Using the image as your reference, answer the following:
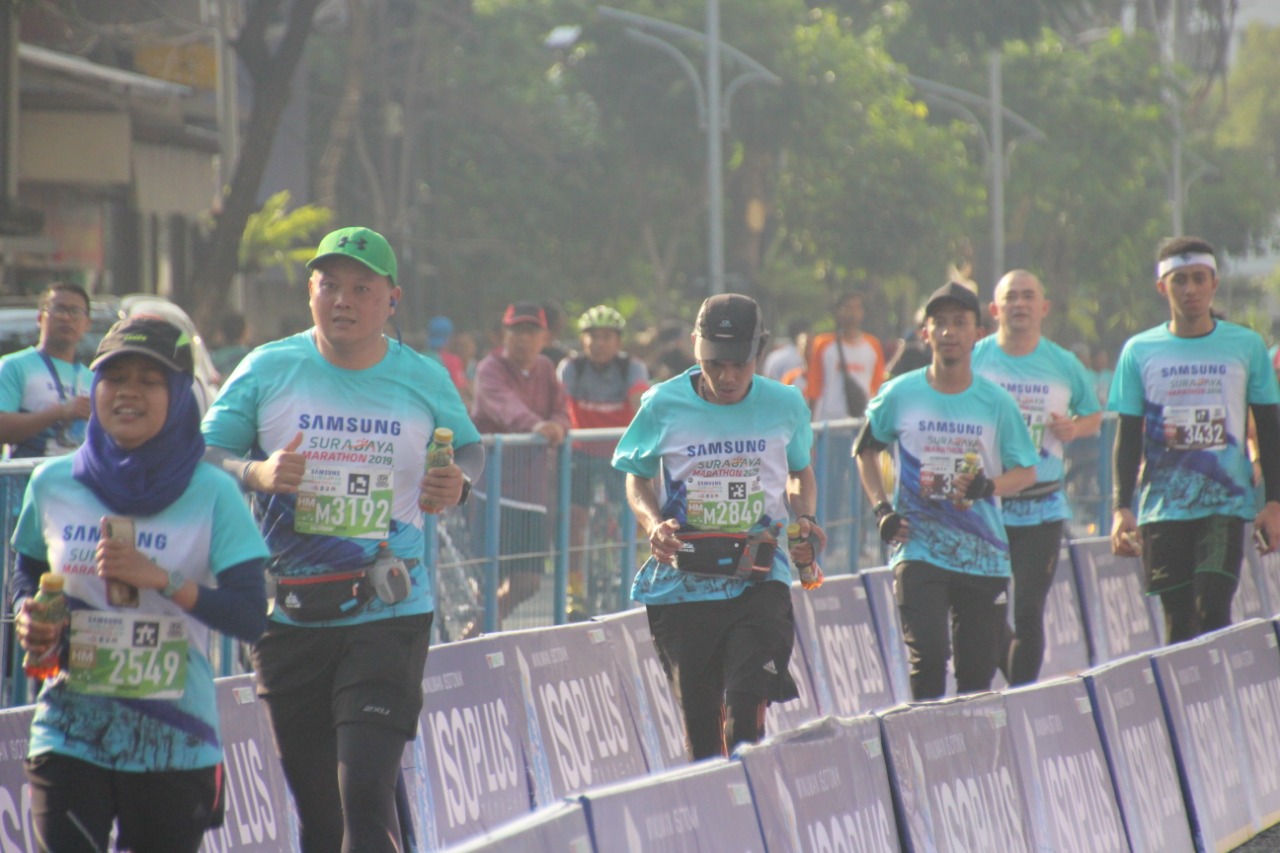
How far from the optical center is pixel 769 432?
269 inches

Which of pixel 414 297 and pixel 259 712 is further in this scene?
pixel 414 297

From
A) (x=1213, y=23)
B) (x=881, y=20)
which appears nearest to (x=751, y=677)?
(x=881, y=20)

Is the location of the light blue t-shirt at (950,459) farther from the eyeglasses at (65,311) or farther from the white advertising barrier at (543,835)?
the white advertising barrier at (543,835)

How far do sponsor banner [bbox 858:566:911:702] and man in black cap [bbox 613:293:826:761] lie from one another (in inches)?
133

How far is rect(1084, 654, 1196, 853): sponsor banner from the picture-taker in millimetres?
6535

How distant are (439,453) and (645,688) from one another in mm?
2896

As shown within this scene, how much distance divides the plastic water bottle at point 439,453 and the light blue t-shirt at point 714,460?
1.42 m

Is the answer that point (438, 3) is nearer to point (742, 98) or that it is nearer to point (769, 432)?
point (742, 98)

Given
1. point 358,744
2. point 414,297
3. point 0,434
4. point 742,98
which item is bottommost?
point 358,744

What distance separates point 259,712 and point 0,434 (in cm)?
297

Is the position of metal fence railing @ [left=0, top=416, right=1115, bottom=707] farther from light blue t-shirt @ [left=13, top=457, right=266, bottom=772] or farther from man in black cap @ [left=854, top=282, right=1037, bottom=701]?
light blue t-shirt @ [left=13, top=457, right=266, bottom=772]

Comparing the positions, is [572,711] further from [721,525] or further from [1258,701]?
[1258,701]

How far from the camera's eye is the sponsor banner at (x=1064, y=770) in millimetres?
6094

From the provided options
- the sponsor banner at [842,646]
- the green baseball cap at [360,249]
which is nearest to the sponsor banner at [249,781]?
the green baseball cap at [360,249]
